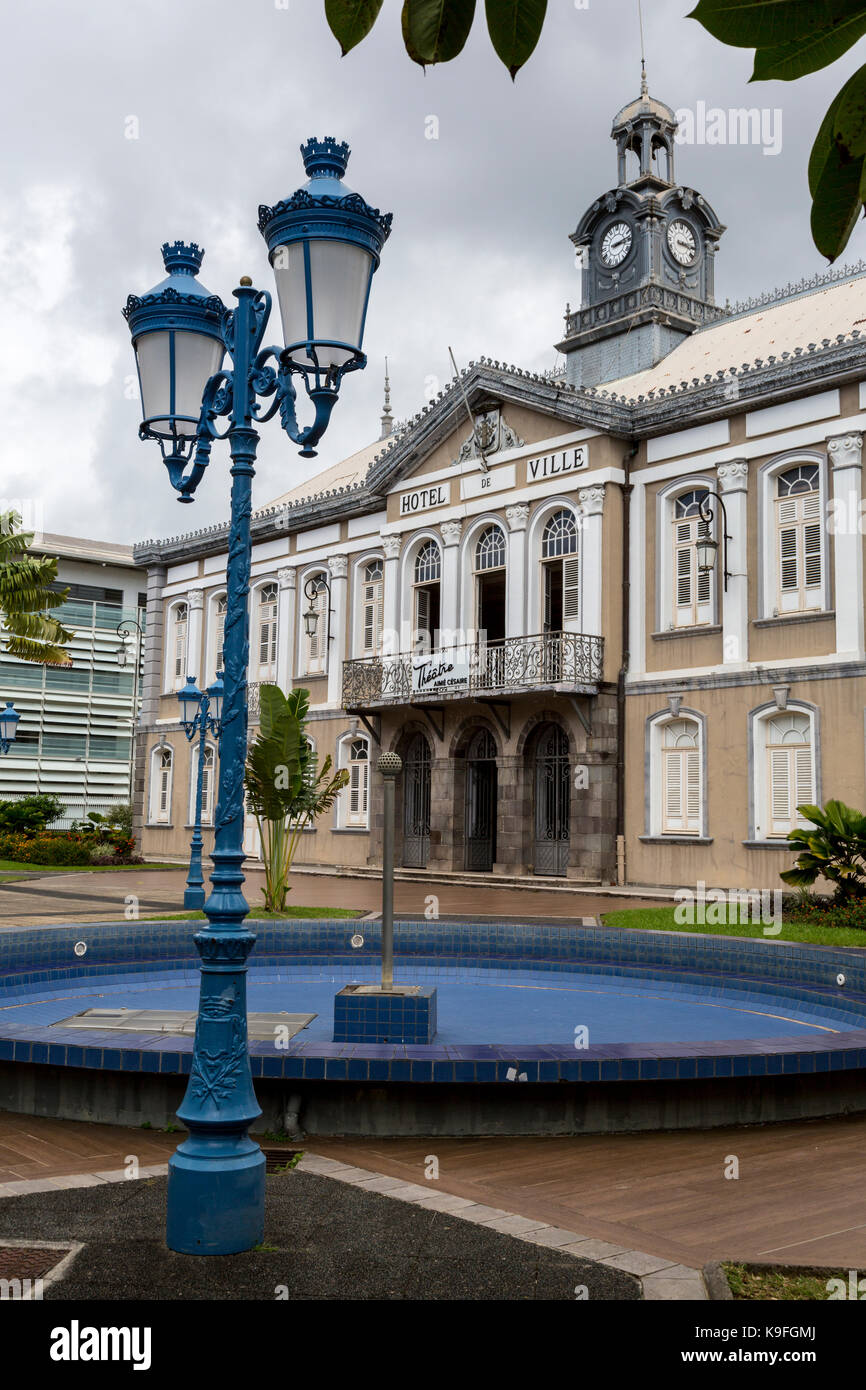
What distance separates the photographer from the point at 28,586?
86.7 feet

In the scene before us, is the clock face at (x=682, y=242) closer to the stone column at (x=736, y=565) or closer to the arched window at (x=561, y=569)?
the arched window at (x=561, y=569)

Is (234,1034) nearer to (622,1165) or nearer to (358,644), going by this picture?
(622,1165)

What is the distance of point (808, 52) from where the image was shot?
1641 millimetres

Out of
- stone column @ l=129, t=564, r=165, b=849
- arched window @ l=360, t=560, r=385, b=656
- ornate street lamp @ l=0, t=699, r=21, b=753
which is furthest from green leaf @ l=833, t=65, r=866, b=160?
stone column @ l=129, t=564, r=165, b=849

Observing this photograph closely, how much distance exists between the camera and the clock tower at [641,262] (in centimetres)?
2942

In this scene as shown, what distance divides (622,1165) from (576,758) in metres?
18.7

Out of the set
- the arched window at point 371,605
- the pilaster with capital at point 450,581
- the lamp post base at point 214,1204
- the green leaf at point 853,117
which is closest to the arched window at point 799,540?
the pilaster with capital at point 450,581

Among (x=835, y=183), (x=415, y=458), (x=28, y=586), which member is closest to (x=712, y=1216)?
(x=835, y=183)

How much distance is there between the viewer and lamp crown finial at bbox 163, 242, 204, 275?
6332 millimetres

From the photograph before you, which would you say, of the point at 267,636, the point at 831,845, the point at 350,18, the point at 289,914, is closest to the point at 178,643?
the point at 267,636

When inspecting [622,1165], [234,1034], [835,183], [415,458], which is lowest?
[622,1165]

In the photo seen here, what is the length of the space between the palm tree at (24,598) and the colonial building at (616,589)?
721 centimetres

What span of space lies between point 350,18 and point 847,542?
2041 cm
